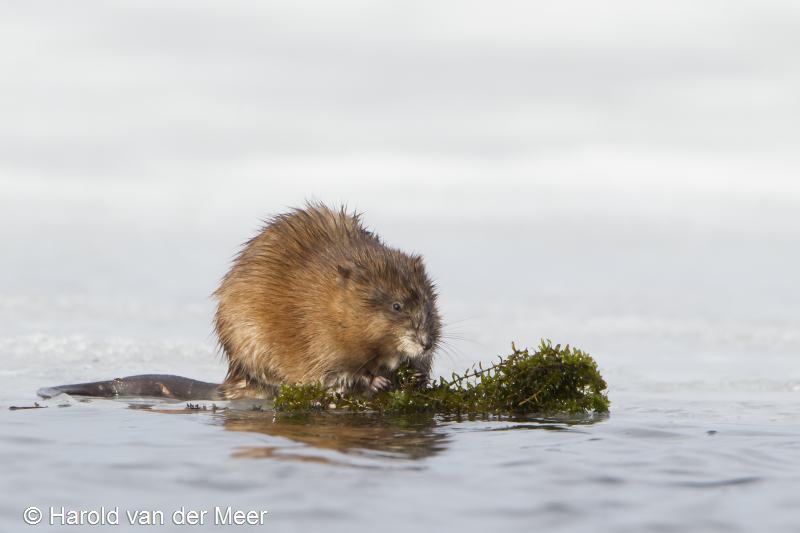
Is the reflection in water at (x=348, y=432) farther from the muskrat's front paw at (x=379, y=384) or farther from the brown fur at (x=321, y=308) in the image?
the brown fur at (x=321, y=308)

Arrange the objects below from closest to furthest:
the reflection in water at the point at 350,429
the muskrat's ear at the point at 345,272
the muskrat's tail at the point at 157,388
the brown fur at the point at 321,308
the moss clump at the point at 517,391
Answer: the reflection in water at the point at 350,429 → the moss clump at the point at 517,391 → the brown fur at the point at 321,308 → the muskrat's ear at the point at 345,272 → the muskrat's tail at the point at 157,388

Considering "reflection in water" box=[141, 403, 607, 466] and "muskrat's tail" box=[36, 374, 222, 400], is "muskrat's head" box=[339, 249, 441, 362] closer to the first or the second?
"reflection in water" box=[141, 403, 607, 466]

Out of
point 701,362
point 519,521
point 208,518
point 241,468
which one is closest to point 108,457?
point 241,468

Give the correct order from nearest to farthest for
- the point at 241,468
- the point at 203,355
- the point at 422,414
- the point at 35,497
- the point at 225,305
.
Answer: the point at 35,497
the point at 241,468
the point at 422,414
the point at 225,305
the point at 203,355

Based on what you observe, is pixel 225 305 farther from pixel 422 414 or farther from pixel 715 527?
pixel 715 527

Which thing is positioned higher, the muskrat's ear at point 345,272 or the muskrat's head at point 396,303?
the muskrat's ear at point 345,272

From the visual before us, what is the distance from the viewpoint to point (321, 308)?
31.1 ft

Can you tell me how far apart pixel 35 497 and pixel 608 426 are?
4.08 meters

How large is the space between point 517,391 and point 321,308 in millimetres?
1736

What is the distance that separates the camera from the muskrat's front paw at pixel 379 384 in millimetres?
9125

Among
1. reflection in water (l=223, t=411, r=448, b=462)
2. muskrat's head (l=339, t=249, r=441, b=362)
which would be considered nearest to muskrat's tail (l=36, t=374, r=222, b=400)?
reflection in water (l=223, t=411, r=448, b=462)

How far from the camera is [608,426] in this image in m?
8.23

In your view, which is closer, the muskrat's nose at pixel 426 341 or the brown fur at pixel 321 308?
the muskrat's nose at pixel 426 341

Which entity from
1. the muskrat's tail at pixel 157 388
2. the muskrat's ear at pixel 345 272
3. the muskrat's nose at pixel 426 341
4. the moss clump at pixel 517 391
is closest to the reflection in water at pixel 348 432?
the moss clump at pixel 517 391
